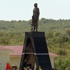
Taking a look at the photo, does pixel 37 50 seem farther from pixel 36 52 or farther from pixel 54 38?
pixel 54 38

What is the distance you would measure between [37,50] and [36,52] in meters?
0.13

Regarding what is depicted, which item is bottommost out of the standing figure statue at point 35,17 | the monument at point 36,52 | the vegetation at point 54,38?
the monument at point 36,52

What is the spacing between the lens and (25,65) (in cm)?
2314

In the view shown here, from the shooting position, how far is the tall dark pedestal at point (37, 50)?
70.9 feet

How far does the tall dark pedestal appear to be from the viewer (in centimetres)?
2162

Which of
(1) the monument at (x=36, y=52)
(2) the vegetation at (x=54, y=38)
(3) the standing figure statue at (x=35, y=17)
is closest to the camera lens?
(1) the monument at (x=36, y=52)

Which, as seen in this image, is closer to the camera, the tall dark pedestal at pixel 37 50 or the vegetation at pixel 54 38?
the tall dark pedestal at pixel 37 50

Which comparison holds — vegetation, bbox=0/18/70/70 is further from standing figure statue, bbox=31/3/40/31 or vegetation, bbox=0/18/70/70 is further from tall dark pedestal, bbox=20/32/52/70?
standing figure statue, bbox=31/3/40/31

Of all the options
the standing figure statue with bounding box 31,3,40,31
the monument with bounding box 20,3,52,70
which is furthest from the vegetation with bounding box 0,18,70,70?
the standing figure statue with bounding box 31,3,40,31

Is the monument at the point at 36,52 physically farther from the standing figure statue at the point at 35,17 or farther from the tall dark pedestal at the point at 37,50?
the standing figure statue at the point at 35,17

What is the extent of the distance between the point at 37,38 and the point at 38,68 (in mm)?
1746

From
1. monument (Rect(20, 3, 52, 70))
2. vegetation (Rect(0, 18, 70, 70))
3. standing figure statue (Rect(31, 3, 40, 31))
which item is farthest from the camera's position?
vegetation (Rect(0, 18, 70, 70))

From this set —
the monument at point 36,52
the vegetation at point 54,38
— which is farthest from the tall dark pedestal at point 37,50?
the vegetation at point 54,38

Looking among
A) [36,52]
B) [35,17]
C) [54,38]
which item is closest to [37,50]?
[36,52]
